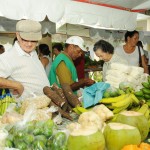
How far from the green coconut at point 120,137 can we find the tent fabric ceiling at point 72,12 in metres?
2.85

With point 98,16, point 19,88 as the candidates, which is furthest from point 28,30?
point 98,16

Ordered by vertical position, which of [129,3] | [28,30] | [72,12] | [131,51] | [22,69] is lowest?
[22,69]

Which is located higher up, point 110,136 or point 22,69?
point 22,69

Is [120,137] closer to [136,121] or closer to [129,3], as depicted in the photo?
[136,121]

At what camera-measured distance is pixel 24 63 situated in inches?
112

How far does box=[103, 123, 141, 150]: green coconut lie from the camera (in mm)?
1465

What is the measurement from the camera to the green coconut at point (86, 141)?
1.40 meters

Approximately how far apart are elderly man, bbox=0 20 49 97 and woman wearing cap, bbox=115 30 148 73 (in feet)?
5.96

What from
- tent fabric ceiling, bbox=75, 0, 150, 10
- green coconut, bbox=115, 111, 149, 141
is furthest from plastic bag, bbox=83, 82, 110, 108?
tent fabric ceiling, bbox=75, 0, 150, 10

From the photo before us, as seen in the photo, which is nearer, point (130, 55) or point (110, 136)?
point (110, 136)

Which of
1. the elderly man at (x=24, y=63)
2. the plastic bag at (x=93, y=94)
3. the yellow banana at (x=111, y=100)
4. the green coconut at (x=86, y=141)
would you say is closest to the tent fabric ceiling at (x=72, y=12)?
the elderly man at (x=24, y=63)

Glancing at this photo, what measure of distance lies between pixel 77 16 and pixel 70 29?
378 centimetres

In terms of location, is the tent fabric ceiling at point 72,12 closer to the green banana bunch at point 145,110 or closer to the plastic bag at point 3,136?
the green banana bunch at point 145,110

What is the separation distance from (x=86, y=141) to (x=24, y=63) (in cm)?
163
